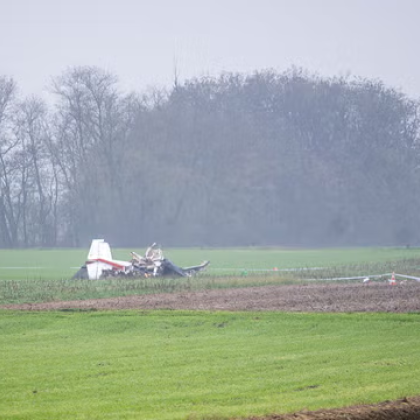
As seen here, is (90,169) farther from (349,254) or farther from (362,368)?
(362,368)

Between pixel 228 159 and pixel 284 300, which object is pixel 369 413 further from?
pixel 228 159

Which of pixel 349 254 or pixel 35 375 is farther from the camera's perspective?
pixel 349 254

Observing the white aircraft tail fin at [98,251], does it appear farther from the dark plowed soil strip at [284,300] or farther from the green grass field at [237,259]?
the dark plowed soil strip at [284,300]

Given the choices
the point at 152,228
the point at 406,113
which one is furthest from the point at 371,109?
the point at 152,228

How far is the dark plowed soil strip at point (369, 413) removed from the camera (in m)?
7.03

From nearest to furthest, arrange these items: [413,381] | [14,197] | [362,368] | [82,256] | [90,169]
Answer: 1. [413,381]
2. [362,368]
3. [82,256]
4. [90,169]
5. [14,197]

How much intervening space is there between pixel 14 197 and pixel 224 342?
5588cm

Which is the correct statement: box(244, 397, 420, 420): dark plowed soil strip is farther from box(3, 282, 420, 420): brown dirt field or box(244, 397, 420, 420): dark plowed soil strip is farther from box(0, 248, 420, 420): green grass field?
box(3, 282, 420, 420): brown dirt field

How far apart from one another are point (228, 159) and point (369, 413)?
45543 mm

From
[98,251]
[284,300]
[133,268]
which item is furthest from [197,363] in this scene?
[98,251]

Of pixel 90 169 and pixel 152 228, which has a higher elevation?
pixel 90 169

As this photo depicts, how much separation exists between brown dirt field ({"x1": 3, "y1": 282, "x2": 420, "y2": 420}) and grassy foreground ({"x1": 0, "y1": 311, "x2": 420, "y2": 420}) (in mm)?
1514

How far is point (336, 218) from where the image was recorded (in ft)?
155

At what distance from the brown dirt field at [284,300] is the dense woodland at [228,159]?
87.9 ft
